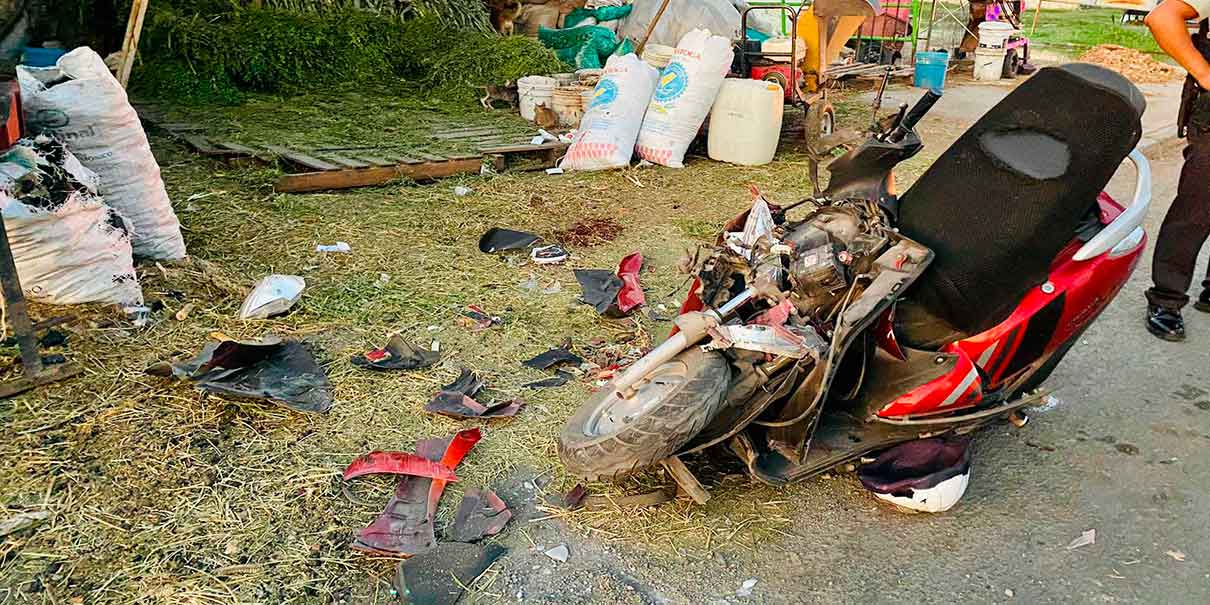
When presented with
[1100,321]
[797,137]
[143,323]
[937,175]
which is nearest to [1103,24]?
[797,137]

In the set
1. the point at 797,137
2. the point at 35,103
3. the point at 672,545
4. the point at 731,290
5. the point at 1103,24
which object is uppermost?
the point at 35,103

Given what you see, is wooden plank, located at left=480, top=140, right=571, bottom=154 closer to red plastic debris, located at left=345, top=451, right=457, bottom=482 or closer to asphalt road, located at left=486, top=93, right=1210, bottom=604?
red plastic debris, located at left=345, top=451, right=457, bottom=482

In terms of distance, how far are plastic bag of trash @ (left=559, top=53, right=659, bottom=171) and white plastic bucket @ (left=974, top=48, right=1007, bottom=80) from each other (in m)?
7.83

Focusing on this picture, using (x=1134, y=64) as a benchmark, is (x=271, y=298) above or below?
above

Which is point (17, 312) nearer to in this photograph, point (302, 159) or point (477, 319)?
point (477, 319)

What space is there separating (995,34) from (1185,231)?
9.45 metres

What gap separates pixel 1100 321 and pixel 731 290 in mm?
2414

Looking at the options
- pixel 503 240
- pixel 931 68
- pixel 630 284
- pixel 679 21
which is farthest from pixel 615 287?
pixel 931 68

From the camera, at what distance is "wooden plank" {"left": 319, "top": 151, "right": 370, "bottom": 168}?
604 cm

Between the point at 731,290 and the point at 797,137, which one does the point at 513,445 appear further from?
the point at 797,137

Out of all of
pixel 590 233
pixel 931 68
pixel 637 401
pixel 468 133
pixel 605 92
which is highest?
pixel 637 401

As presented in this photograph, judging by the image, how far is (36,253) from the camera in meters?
3.61

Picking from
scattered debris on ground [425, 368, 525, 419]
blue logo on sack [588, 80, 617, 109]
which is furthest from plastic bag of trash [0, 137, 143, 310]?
blue logo on sack [588, 80, 617, 109]

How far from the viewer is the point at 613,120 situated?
658 cm
